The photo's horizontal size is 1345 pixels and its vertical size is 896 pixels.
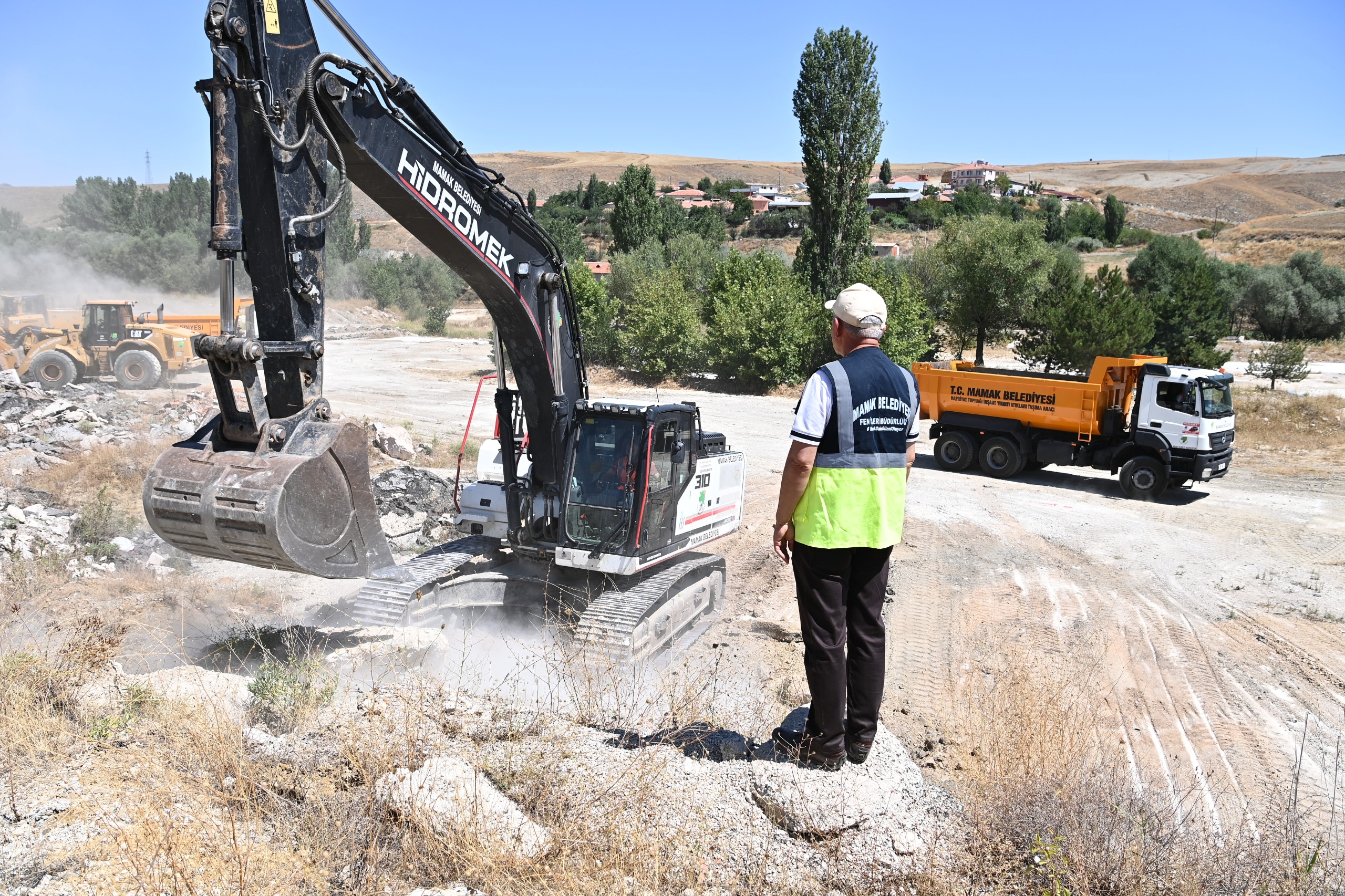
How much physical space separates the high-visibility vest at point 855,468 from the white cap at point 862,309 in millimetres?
136

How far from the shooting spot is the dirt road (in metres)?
6.96

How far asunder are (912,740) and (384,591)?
3.91 meters

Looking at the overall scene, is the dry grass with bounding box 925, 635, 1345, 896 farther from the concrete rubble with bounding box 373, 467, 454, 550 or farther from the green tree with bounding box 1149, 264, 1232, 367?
the green tree with bounding box 1149, 264, 1232, 367

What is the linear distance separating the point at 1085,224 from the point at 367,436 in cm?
8331

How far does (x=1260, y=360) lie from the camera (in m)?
27.1

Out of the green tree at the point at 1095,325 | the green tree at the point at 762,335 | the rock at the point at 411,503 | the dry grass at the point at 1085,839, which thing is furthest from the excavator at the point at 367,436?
the green tree at the point at 1095,325

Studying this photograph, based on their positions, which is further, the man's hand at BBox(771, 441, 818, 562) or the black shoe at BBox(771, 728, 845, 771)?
the black shoe at BBox(771, 728, 845, 771)

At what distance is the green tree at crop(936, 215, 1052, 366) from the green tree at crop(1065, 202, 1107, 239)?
48847mm

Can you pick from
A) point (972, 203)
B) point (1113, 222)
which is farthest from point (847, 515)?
point (972, 203)

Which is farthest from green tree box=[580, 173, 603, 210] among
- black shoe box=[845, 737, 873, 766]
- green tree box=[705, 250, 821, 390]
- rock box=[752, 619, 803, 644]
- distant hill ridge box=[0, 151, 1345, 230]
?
black shoe box=[845, 737, 873, 766]

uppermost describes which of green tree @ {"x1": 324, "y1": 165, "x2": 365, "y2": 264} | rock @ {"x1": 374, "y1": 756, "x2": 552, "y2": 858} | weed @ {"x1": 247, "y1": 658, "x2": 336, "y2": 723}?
green tree @ {"x1": 324, "y1": 165, "x2": 365, "y2": 264}

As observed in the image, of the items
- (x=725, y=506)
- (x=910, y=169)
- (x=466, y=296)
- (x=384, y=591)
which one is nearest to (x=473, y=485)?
(x=384, y=591)

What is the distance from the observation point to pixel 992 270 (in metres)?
30.8

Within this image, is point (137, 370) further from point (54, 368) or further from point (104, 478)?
point (104, 478)
